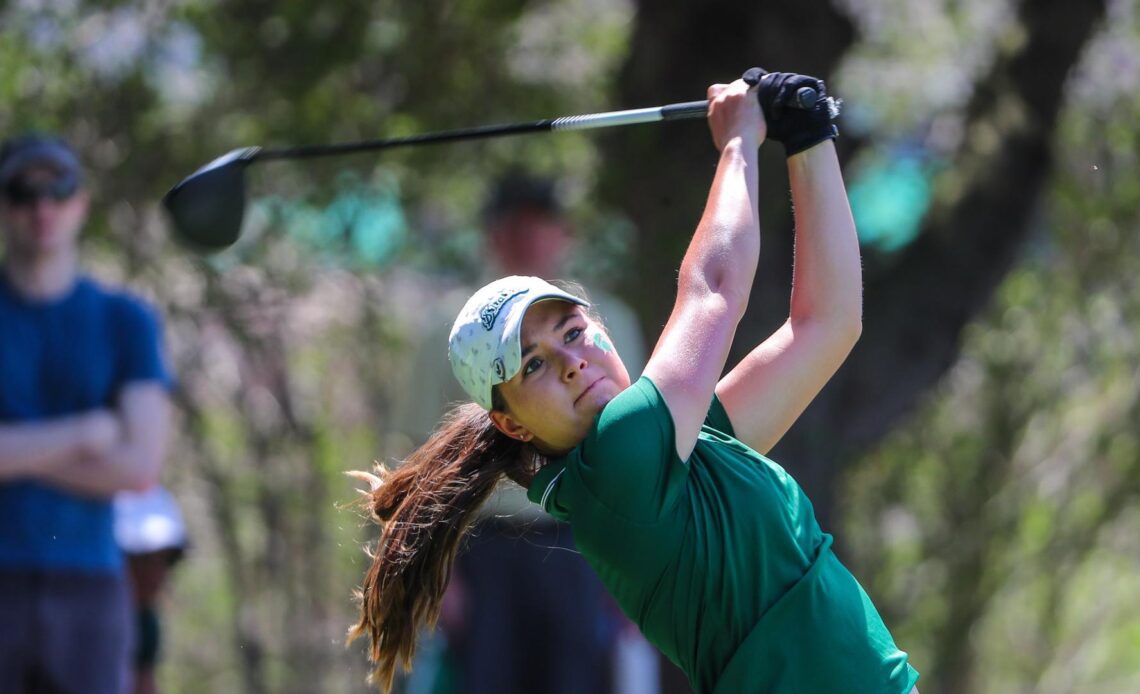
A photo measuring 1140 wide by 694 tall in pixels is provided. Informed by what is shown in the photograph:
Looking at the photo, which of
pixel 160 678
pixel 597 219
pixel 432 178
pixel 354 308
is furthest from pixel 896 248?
pixel 160 678

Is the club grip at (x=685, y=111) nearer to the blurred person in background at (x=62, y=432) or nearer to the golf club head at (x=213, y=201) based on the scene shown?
the golf club head at (x=213, y=201)

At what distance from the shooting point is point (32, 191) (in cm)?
473

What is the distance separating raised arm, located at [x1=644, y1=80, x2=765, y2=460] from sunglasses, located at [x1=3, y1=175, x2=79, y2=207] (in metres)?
2.48

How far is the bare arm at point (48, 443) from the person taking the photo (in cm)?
445

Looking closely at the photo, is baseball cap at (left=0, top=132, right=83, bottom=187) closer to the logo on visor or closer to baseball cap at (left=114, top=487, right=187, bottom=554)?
baseball cap at (left=114, top=487, right=187, bottom=554)

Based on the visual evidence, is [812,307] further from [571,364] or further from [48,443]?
[48,443]

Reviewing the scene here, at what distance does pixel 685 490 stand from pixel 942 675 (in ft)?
21.2

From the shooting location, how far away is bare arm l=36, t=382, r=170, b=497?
4.52m

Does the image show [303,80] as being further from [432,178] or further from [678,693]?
[678,693]

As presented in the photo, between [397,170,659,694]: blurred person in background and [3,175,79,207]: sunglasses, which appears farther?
[397,170,659,694]: blurred person in background

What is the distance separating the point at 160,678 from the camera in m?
7.82

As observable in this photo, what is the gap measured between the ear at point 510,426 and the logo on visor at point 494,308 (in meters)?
0.18

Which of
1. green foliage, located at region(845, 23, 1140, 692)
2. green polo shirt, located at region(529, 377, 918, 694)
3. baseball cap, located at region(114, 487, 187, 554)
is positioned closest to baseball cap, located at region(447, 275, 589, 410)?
green polo shirt, located at region(529, 377, 918, 694)

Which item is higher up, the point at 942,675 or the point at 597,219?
the point at 597,219
